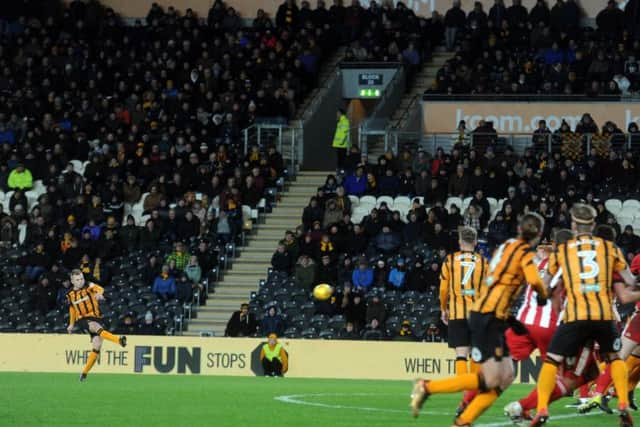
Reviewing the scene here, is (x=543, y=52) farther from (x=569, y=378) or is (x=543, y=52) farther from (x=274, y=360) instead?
(x=569, y=378)

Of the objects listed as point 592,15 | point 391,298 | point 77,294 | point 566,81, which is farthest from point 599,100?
point 77,294

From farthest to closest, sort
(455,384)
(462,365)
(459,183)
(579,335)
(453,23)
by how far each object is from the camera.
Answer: (453,23) < (459,183) < (462,365) < (579,335) < (455,384)

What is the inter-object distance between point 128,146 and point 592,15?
13.4 m

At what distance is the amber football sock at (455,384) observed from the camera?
10422 millimetres

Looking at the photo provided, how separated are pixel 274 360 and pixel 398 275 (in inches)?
148

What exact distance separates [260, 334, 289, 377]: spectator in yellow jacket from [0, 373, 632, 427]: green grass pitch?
3.12m

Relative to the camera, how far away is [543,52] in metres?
33.4

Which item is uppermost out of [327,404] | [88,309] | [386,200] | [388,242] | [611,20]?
[611,20]

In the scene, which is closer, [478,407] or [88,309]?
[478,407]

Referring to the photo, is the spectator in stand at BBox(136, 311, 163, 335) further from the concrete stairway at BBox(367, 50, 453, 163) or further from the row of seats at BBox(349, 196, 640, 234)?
the concrete stairway at BBox(367, 50, 453, 163)

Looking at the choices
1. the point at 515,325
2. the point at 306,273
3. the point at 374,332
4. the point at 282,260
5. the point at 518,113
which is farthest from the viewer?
the point at 518,113

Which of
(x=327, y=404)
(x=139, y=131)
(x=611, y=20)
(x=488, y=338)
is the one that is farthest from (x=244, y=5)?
(x=488, y=338)

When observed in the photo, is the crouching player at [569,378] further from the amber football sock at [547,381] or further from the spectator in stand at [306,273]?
the spectator in stand at [306,273]

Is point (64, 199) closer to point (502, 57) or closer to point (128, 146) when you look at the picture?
point (128, 146)
